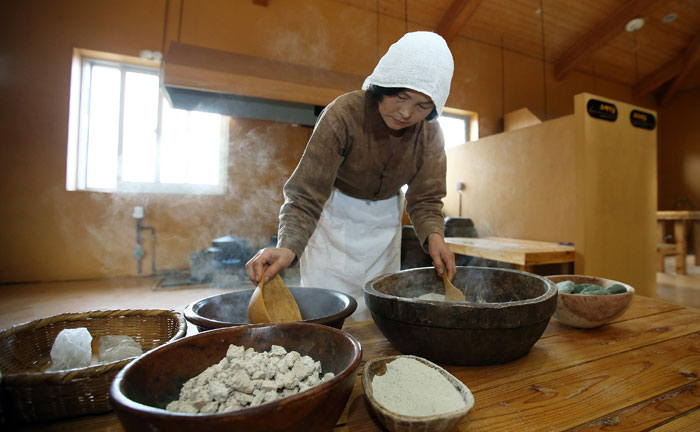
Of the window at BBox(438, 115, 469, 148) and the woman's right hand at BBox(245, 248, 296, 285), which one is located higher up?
the window at BBox(438, 115, 469, 148)

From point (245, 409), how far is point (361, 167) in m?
0.94

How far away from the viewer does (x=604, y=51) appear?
5711 millimetres

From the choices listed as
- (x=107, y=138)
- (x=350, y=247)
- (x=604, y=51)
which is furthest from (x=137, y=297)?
(x=604, y=51)

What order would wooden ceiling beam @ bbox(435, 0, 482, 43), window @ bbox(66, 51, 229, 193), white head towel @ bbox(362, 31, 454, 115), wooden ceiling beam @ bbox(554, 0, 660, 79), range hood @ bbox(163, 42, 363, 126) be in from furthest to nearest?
wooden ceiling beam @ bbox(554, 0, 660, 79) → window @ bbox(66, 51, 229, 193) → wooden ceiling beam @ bbox(435, 0, 482, 43) → range hood @ bbox(163, 42, 363, 126) → white head towel @ bbox(362, 31, 454, 115)

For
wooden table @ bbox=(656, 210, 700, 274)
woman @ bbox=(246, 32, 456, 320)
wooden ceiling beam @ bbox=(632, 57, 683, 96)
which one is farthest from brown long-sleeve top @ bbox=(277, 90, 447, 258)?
wooden ceiling beam @ bbox=(632, 57, 683, 96)

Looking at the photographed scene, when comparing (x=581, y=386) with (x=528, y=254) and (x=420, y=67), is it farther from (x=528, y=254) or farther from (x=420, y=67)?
(x=528, y=254)

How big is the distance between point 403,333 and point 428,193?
69 centimetres

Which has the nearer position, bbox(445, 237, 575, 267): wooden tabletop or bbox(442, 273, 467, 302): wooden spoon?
bbox(442, 273, 467, 302): wooden spoon

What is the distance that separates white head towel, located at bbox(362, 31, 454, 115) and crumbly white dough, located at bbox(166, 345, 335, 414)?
0.73 m

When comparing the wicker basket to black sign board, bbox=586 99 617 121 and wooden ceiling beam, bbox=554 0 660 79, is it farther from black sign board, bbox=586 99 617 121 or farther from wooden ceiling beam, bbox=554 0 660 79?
wooden ceiling beam, bbox=554 0 660 79

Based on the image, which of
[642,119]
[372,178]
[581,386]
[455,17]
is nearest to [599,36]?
[455,17]

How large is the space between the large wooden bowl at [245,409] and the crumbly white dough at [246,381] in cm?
2

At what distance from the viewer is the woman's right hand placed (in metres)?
0.80

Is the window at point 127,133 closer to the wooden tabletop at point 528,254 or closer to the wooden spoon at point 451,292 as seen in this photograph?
the wooden tabletop at point 528,254
